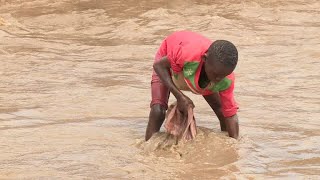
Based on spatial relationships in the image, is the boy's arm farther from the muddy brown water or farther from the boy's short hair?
the boy's short hair

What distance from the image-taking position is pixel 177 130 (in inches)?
197

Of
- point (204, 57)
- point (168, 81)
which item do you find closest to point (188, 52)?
point (204, 57)

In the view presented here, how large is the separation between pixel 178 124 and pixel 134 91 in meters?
2.08

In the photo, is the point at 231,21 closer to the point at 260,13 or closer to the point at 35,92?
the point at 260,13

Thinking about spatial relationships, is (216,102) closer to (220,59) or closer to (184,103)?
(184,103)

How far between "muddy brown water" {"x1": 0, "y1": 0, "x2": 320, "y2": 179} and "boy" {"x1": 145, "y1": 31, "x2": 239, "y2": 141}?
176 mm

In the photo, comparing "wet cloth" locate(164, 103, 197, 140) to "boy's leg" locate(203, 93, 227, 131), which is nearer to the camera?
"wet cloth" locate(164, 103, 197, 140)

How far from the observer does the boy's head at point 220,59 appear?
4.44m

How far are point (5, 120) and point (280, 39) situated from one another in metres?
4.89

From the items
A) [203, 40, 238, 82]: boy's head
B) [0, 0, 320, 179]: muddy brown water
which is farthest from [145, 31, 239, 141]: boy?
[0, 0, 320, 179]: muddy brown water

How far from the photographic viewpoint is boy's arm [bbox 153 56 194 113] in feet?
15.9

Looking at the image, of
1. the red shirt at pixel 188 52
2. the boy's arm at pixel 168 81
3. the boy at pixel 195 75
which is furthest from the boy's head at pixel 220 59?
the boy's arm at pixel 168 81

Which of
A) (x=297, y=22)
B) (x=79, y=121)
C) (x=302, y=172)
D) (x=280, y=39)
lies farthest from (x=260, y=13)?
(x=302, y=172)

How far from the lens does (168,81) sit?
487 cm
